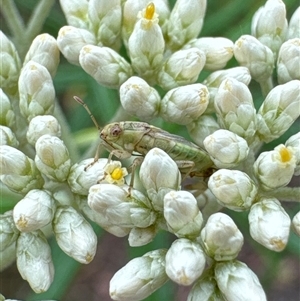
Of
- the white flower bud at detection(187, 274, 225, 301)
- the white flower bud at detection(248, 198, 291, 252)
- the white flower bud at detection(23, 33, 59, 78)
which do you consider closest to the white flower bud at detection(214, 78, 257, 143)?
the white flower bud at detection(248, 198, 291, 252)

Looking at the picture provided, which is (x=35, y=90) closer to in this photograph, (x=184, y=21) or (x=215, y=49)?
(x=184, y=21)

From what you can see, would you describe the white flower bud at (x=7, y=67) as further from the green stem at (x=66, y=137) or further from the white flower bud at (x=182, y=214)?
the white flower bud at (x=182, y=214)

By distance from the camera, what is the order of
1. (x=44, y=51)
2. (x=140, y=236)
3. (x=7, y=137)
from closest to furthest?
(x=140, y=236), (x=7, y=137), (x=44, y=51)

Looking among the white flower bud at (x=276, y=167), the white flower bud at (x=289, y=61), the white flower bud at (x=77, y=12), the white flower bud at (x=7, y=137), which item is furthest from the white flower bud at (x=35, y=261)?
the white flower bud at (x=289, y=61)

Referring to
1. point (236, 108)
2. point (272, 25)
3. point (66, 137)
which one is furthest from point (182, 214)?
point (272, 25)

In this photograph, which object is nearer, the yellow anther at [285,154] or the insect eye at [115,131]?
the yellow anther at [285,154]

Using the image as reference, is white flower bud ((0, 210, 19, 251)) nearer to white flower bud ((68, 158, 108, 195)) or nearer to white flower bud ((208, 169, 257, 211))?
white flower bud ((68, 158, 108, 195))
